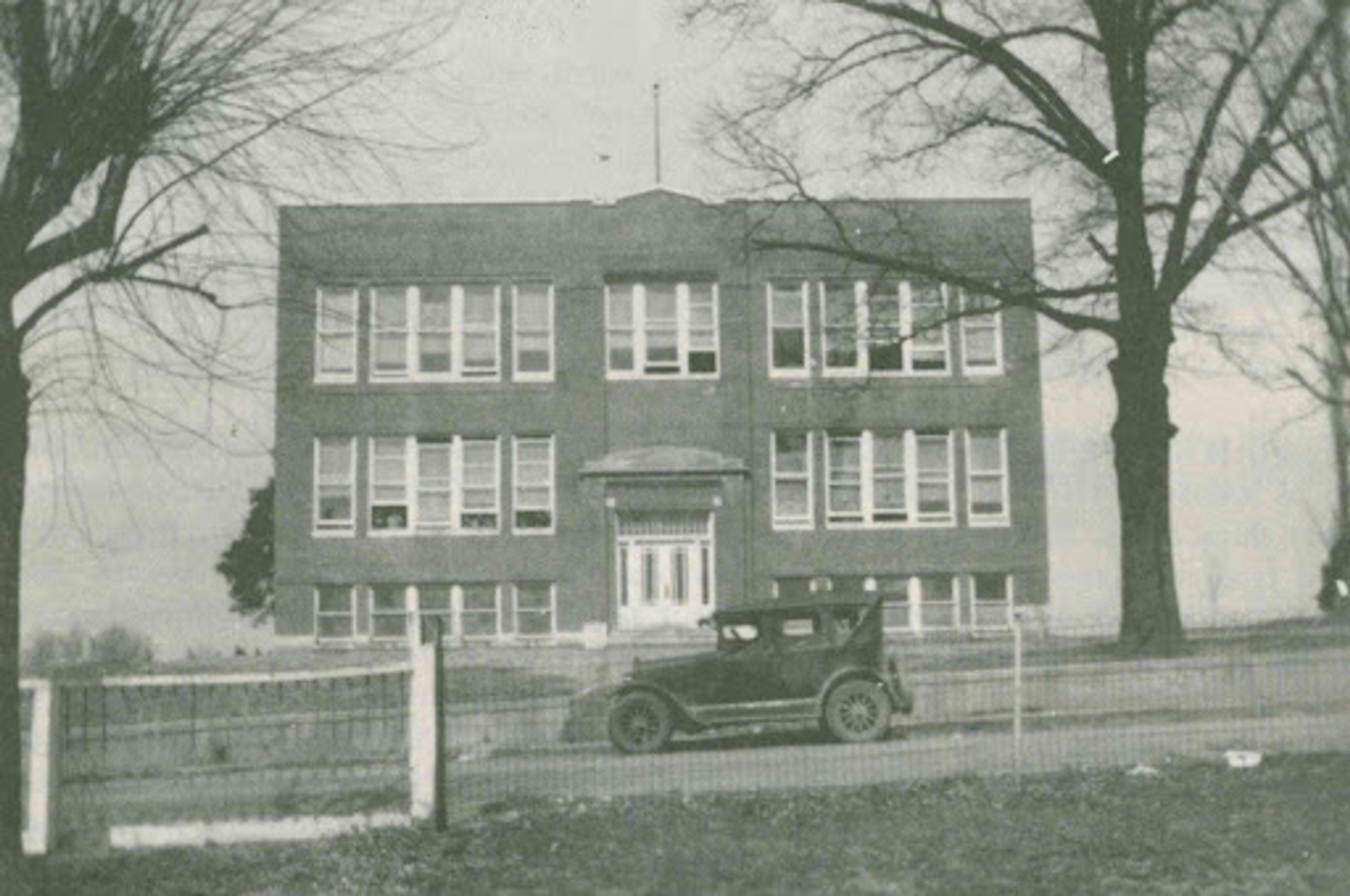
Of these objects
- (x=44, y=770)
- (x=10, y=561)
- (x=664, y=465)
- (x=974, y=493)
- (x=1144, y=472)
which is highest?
(x=664, y=465)

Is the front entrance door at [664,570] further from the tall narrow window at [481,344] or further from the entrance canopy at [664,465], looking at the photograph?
the tall narrow window at [481,344]

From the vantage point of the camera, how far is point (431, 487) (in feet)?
117

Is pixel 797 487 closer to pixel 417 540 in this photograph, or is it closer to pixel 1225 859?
pixel 417 540

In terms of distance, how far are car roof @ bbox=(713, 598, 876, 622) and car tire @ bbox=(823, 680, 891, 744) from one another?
987mm

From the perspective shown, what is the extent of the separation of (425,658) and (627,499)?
929 inches

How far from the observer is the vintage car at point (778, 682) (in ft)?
56.6

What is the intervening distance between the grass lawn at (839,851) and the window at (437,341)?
80.5 feet

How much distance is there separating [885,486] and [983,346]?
13.1 feet

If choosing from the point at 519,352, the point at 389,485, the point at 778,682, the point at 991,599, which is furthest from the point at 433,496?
the point at 778,682

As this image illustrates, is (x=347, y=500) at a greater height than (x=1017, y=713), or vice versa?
(x=347, y=500)

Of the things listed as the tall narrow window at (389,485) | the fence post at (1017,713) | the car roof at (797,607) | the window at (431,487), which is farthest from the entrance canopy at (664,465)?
the fence post at (1017,713)

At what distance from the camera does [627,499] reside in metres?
35.1

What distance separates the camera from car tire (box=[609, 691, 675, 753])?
17156 millimetres

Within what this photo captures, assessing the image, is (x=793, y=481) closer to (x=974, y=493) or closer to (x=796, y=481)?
(x=796, y=481)
